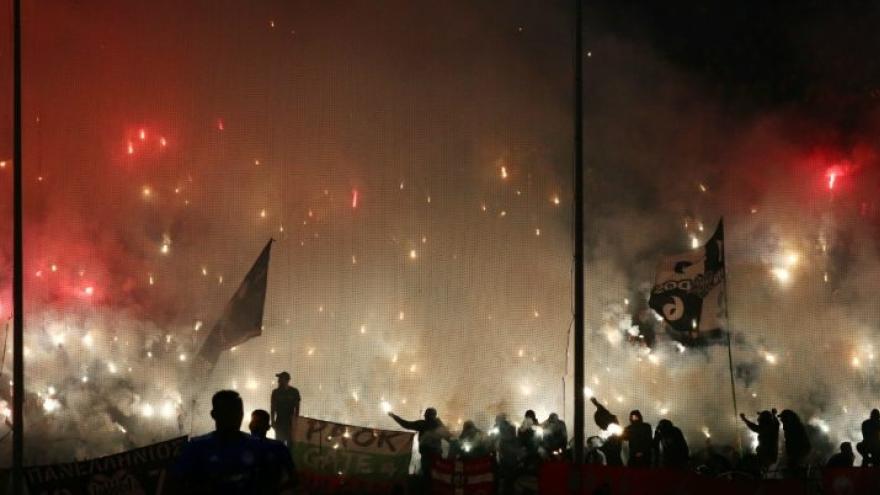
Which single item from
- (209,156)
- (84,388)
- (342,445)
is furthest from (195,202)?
(342,445)

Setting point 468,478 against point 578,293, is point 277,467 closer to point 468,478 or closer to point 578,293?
point 578,293

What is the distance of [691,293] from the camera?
1212cm

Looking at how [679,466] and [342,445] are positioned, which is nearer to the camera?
[342,445]

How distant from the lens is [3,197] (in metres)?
20.5

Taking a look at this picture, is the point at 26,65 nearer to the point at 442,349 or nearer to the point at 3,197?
the point at 3,197

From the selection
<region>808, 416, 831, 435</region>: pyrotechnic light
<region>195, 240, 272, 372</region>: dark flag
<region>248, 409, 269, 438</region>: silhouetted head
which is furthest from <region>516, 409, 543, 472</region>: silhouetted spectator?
<region>808, 416, 831, 435</region>: pyrotechnic light

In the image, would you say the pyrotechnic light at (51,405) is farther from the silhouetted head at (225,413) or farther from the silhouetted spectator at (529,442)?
the silhouetted head at (225,413)

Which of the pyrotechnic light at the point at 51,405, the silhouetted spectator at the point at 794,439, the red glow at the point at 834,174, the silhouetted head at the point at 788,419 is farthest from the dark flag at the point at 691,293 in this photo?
the red glow at the point at 834,174

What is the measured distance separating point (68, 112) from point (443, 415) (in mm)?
9699

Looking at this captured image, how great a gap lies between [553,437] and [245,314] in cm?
436

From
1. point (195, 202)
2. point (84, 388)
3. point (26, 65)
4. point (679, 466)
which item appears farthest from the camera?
point (195, 202)

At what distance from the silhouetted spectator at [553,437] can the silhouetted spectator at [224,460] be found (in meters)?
9.95

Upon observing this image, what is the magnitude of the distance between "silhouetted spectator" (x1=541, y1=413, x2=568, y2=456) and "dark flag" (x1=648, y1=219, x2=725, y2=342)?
251cm

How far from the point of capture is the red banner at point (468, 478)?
11039 mm
